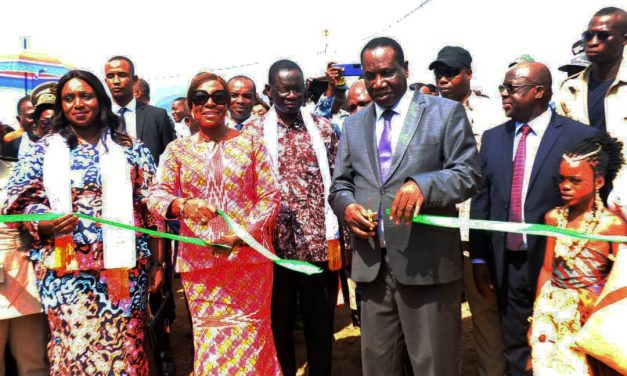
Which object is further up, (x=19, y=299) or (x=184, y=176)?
(x=184, y=176)

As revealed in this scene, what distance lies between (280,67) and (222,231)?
4.85ft

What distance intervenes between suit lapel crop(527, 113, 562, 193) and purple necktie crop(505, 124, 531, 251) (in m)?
0.08

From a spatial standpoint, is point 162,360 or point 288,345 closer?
point 288,345

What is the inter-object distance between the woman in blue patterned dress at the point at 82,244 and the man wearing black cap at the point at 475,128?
2285 mm

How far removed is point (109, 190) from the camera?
10.4 feet

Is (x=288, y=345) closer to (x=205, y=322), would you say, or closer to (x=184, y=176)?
(x=205, y=322)

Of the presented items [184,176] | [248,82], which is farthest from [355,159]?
[248,82]

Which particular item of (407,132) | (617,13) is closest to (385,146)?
(407,132)

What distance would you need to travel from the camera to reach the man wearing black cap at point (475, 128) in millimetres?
3488

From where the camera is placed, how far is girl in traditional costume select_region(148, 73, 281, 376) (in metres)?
3.07

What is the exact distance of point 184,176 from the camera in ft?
10.3

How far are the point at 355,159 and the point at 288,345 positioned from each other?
1.60 m

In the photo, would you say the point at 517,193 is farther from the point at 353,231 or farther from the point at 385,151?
the point at 353,231

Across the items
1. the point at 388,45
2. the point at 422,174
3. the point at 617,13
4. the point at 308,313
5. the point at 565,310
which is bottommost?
the point at 308,313
